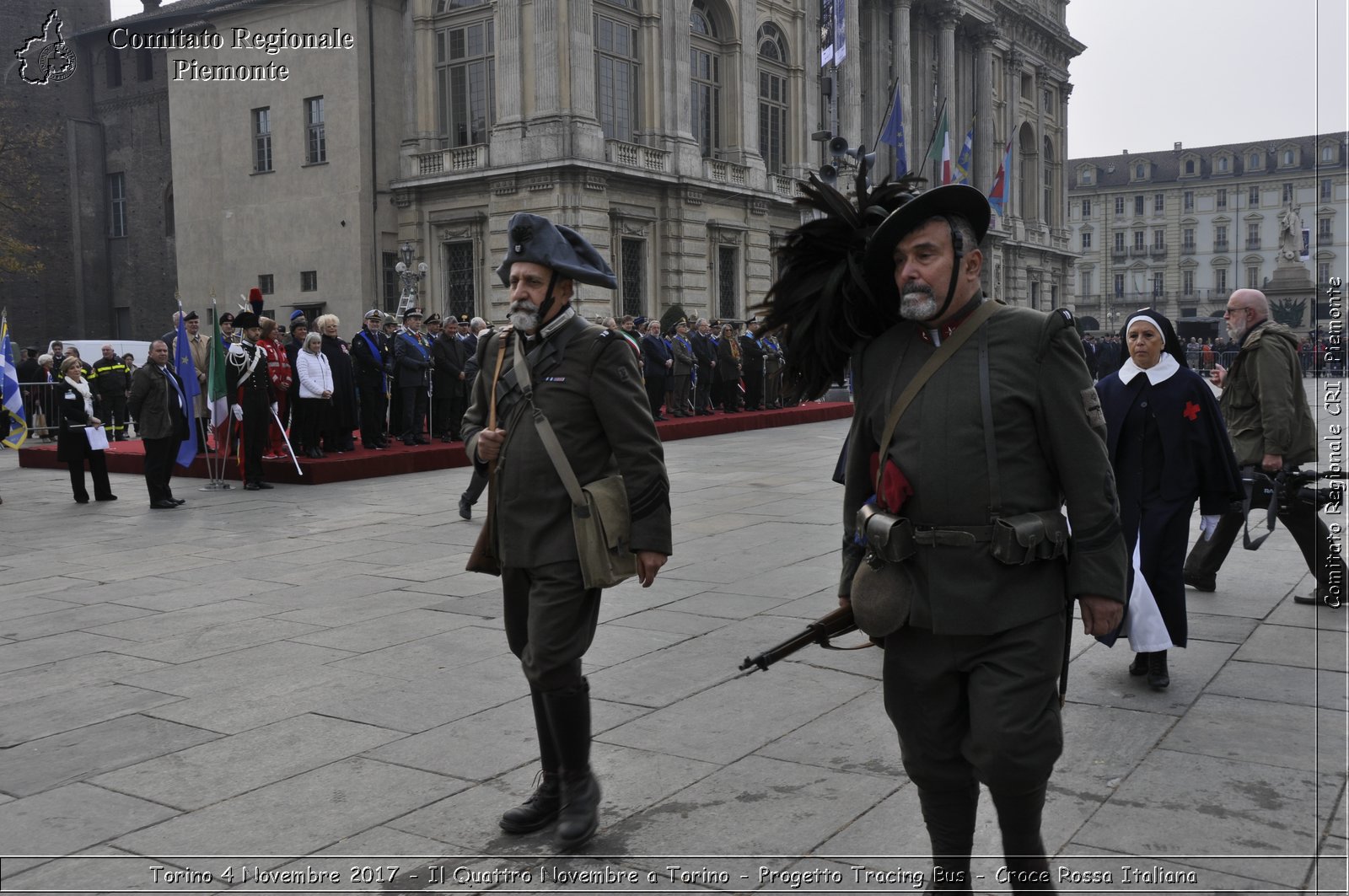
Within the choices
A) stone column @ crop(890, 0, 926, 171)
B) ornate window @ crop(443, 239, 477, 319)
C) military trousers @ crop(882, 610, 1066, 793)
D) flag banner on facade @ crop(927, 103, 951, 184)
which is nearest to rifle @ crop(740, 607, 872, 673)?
military trousers @ crop(882, 610, 1066, 793)

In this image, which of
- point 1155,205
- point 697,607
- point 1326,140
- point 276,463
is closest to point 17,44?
point 276,463

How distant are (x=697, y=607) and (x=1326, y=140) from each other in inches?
184

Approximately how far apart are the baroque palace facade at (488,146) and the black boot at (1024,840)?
26137mm

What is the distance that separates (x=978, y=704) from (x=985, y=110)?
184 ft

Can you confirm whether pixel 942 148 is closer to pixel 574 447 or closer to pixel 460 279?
pixel 460 279

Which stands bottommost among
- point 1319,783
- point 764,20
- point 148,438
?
point 1319,783

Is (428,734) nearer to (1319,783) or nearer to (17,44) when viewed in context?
(1319,783)

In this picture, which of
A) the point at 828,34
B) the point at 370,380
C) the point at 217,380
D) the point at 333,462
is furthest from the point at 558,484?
the point at 828,34

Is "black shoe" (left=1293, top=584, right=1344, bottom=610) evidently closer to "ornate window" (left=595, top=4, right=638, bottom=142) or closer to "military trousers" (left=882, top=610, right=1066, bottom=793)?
"military trousers" (left=882, top=610, right=1066, bottom=793)

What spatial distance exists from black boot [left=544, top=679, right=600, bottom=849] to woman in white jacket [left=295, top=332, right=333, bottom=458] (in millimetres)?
12036

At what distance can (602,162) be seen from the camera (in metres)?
30.2

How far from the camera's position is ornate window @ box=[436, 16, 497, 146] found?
31891 millimetres

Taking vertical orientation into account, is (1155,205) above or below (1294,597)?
above

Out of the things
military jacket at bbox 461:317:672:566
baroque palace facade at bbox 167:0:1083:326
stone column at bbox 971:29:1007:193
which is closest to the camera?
military jacket at bbox 461:317:672:566
